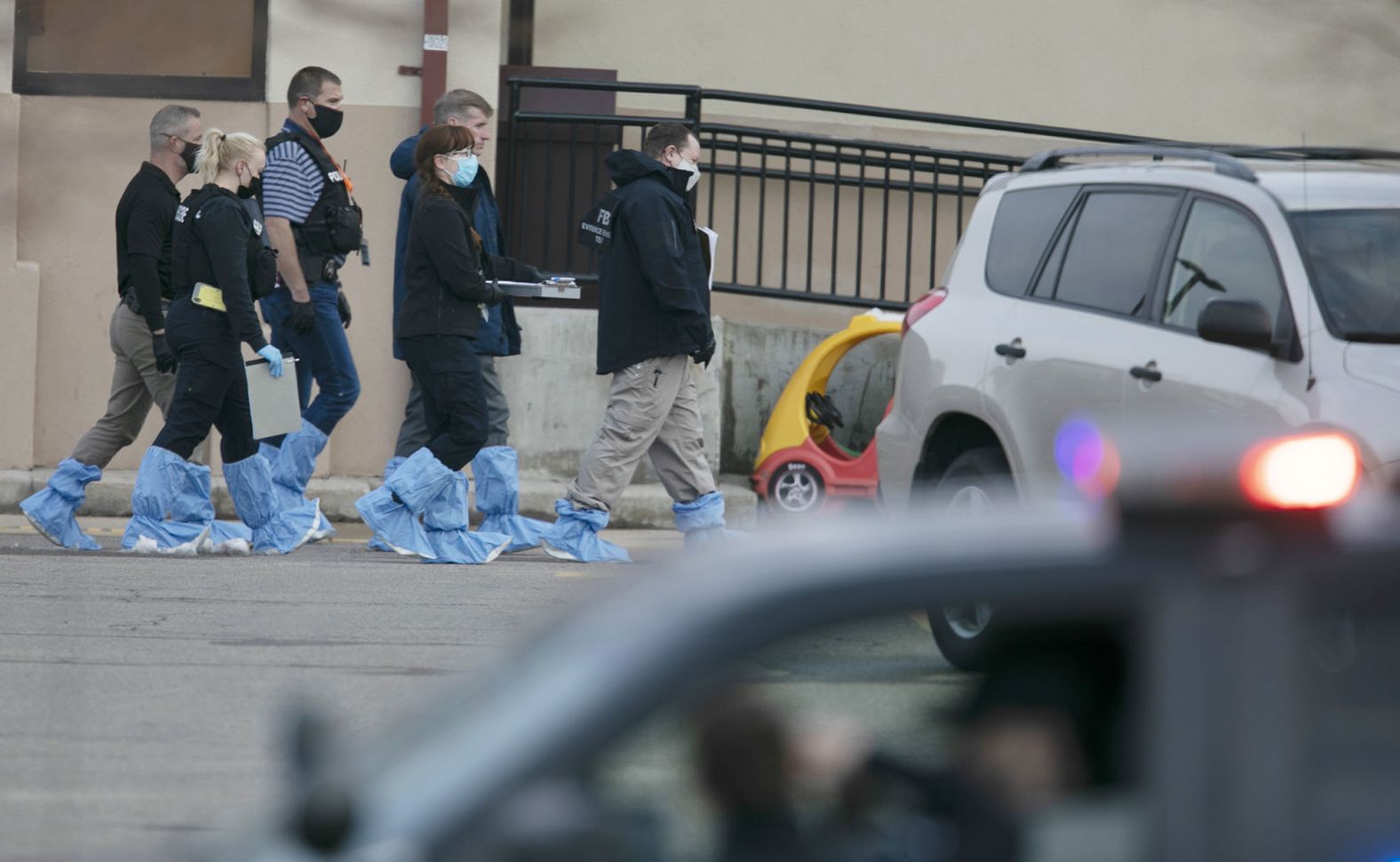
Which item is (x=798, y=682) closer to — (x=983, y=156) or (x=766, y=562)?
(x=766, y=562)

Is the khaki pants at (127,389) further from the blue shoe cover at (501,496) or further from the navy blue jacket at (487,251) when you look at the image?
the blue shoe cover at (501,496)

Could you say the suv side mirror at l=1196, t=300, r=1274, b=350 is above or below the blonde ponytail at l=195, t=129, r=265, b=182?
below

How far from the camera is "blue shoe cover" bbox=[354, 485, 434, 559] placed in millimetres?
9148

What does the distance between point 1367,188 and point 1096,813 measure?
4709 mm

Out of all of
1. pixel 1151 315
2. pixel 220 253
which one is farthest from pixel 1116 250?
pixel 220 253

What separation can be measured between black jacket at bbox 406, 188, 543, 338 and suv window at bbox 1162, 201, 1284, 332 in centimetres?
362

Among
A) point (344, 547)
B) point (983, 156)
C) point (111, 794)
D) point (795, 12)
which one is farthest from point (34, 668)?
point (795, 12)

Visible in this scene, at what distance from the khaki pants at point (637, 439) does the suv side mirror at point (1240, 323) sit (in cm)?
366

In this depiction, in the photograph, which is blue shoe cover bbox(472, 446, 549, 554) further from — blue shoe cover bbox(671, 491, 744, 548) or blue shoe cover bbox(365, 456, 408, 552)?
blue shoe cover bbox(671, 491, 744, 548)

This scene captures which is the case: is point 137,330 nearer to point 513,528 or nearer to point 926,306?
point 513,528

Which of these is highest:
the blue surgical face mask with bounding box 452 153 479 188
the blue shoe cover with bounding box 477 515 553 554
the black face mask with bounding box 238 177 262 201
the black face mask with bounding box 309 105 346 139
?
the black face mask with bounding box 309 105 346 139

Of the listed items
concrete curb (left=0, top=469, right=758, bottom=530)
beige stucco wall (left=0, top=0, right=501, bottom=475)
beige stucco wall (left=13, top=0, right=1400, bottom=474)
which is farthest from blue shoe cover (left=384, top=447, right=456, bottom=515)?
beige stucco wall (left=0, top=0, right=501, bottom=475)

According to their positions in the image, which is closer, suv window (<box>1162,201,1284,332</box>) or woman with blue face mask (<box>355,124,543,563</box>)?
suv window (<box>1162,201,1284,332</box>)

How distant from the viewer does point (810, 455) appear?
11.4 meters
